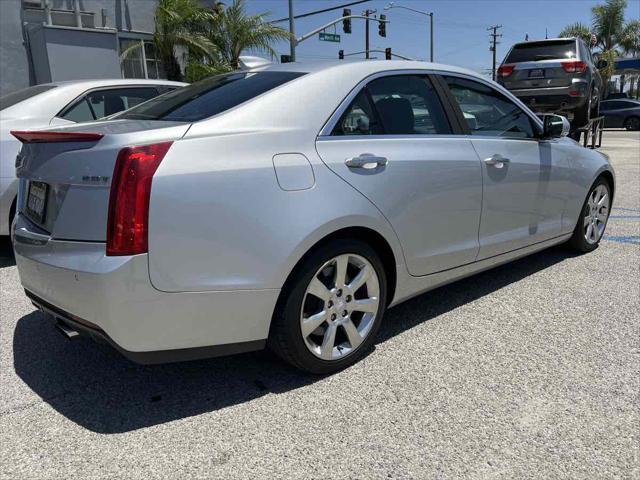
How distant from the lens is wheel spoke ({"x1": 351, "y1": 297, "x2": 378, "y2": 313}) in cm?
302

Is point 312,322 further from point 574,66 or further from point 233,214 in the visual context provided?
point 574,66

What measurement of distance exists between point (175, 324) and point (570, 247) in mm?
3964

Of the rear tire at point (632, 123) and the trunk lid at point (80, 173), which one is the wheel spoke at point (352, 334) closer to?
the trunk lid at point (80, 173)

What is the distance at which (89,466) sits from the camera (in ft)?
7.47

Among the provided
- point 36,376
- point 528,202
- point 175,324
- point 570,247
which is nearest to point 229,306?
point 175,324

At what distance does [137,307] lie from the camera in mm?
2332

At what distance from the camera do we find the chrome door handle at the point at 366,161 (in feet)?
9.41

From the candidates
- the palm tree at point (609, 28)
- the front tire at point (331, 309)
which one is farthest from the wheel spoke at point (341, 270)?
the palm tree at point (609, 28)

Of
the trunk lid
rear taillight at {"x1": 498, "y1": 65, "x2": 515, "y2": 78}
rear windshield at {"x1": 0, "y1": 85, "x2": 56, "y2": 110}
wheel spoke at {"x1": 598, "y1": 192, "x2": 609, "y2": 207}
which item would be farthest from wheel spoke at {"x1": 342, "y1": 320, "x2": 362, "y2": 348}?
rear taillight at {"x1": 498, "y1": 65, "x2": 515, "y2": 78}

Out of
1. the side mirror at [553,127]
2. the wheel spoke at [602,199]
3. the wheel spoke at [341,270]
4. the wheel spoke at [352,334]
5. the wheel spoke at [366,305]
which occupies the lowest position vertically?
the wheel spoke at [352,334]

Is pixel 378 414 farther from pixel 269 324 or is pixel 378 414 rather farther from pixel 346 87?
pixel 346 87

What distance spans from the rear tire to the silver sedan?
25666mm

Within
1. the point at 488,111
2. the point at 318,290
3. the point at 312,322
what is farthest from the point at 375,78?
the point at 312,322

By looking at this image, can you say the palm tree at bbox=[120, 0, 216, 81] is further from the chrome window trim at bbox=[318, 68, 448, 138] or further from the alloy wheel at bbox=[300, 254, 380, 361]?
the alloy wheel at bbox=[300, 254, 380, 361]
